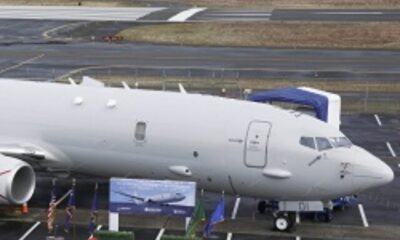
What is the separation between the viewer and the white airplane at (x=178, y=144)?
27453mm

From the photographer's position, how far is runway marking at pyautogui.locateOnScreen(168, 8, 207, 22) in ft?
300

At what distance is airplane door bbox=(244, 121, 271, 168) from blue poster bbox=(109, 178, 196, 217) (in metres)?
2.46

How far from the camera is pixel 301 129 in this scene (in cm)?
2789

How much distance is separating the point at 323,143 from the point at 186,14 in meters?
70.2

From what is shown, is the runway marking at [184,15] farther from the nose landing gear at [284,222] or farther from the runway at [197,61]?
the nose landing gear at [284,222]

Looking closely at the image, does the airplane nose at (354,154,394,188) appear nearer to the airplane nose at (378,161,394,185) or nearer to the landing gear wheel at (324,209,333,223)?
the airplane nose at (378,161,394,185)

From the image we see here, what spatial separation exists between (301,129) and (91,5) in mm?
83580

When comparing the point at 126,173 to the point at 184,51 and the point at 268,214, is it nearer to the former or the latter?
the point at 268,214

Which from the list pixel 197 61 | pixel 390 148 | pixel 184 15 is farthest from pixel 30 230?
pixel 184 15

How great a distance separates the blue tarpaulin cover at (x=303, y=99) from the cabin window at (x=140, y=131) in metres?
9.63

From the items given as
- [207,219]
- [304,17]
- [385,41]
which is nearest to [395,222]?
[207,219]

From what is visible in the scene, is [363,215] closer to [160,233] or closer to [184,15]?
[160,233]

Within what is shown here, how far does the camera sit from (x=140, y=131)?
1154 inches

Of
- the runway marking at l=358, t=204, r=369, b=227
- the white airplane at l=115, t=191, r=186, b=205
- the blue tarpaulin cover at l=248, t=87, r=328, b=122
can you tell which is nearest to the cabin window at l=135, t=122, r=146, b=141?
the white airplane at l=115, t=191, r=186, b=205
